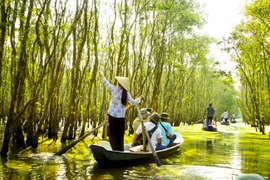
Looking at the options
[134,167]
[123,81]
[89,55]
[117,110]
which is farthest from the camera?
[89,55]

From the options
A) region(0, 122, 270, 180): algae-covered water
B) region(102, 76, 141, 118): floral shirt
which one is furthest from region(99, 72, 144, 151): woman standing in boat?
region(0, 122, 270, 180): algae-covered water

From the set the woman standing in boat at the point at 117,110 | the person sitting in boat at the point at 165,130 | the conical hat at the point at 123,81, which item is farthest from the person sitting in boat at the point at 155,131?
the conical hat at the point at 123,81

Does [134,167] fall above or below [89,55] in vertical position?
below

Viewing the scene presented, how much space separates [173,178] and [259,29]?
16.2 metres

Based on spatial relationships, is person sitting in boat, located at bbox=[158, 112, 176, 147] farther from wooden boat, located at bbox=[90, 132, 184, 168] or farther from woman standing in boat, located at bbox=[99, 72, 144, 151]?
woman standing in boat, located at bbox=[99, 72, 144, 151]

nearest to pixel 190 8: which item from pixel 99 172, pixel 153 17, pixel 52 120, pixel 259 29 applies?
pixel 153 17

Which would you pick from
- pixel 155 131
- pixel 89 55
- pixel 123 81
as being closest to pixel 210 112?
pixel 89 55

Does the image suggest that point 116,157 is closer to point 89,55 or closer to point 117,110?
point 117,110

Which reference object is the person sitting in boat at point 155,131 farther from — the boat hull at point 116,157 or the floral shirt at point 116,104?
the floral shirt at point 116,104

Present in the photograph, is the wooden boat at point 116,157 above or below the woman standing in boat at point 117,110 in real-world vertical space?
below

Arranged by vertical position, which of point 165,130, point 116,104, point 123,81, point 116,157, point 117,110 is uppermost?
point 123,81

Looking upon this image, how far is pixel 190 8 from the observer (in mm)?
29422

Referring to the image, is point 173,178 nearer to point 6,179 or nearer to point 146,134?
point 146,134

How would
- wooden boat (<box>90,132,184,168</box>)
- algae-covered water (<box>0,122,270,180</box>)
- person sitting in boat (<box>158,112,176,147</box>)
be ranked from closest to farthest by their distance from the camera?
algae-covered water (<box>0,122,270,180</box>) < wooden boat (<box>90,132,184,168</box>) < person sitting in boat (<box>158,112,176,147</box>)
